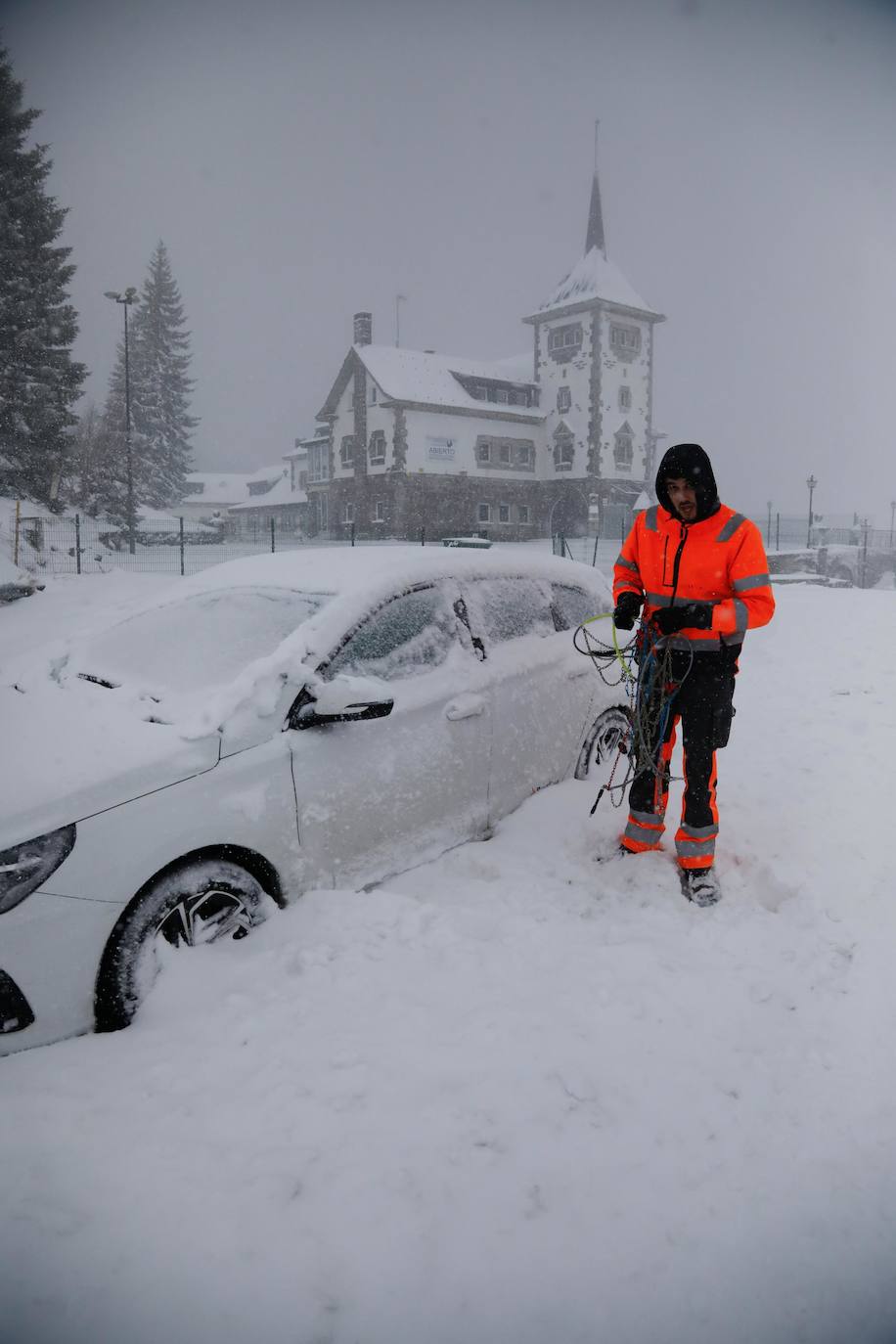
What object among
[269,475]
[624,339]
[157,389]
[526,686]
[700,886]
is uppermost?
[624,339]

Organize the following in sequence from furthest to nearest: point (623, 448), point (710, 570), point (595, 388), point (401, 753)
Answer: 1. point (623, 448)
2. point (595, 388)
3. point (710, 570)
4. point (401, 753)

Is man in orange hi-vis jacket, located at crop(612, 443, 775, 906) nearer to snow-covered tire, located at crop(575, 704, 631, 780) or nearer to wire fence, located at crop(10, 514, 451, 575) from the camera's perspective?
snow-covered tire, located at crop(575, 704, 631, 780)

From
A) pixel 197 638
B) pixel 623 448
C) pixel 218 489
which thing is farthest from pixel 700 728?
pixel 218 489

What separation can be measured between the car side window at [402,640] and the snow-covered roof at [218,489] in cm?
7902

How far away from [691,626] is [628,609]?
0.38 m

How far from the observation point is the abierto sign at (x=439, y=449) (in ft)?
143

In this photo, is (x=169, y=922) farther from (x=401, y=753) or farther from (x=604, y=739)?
(x=604, y=739)

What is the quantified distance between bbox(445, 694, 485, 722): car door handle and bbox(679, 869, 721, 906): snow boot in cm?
125

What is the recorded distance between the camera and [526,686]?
4363mm

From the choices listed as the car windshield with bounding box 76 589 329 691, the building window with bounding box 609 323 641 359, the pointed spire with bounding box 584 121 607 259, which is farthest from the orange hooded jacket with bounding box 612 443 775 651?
the pointed spire with bounding box 584 121 607 259

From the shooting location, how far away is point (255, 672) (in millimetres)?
3324

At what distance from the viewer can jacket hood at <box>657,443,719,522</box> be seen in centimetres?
376

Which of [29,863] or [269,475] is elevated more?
[269,475]

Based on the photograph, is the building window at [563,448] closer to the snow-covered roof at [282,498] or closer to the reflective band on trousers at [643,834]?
the snow-covered roof at [282,498]
